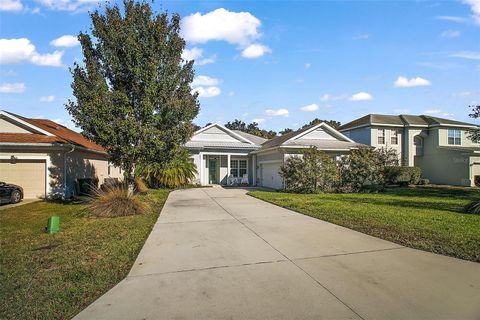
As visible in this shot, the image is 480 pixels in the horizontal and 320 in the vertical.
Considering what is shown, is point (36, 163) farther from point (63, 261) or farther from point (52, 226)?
point (63, 261)

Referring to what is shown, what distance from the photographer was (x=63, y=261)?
5.80 m

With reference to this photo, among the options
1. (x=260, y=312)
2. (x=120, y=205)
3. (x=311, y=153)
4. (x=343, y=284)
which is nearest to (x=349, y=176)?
(x=311, y=153)

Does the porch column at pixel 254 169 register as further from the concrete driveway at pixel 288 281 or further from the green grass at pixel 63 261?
the concrete driveway at pixel 288 281

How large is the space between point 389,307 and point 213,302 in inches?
83.3

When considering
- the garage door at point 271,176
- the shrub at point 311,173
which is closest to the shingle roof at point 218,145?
the garage door at point 271,176

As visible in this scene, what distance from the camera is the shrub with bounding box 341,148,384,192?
19.4m

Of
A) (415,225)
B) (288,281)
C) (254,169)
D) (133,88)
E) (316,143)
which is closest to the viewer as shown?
(288,281)

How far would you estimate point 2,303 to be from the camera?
4.09 metres

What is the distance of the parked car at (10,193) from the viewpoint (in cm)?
1398

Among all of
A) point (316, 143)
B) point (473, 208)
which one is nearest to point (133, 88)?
point (473, 208)

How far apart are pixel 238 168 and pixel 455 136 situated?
20888 mm

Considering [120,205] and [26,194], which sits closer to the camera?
[120,205]

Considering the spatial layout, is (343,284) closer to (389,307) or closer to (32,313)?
(389,307)

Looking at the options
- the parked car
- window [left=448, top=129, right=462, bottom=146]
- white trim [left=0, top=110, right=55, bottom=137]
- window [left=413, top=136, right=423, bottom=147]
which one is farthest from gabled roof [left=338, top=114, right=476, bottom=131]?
the parked car
